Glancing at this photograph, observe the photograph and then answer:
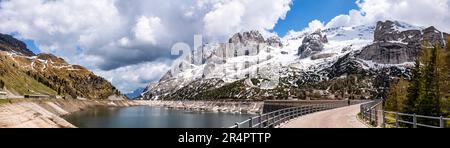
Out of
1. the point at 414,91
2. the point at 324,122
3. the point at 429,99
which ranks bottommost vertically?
the point at 324,122

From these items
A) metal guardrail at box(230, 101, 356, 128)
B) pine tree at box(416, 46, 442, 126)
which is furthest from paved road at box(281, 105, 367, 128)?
pine tree at box(416, 46, 442, 126)

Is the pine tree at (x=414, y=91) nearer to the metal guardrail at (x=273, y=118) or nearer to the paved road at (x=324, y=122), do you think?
the paved road at (x=324, y=122)

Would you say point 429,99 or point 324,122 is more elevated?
point 429,99

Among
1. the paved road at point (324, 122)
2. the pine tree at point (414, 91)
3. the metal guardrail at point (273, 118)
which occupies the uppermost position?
the pine tree at point (414, 91)

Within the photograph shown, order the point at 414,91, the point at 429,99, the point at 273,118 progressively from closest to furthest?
the point at 273,118 < the point at 429,99 < the point at 414,91

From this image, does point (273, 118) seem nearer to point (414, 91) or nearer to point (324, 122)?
point (324, 122)

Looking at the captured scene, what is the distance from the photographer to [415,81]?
6084cm

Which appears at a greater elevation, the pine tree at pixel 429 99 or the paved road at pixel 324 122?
the pine tree at pixel 429 99

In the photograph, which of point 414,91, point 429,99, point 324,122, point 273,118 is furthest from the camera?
point 414,91

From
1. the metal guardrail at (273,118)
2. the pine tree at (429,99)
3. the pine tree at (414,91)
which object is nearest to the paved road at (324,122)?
the metal guardrail at (273,118)

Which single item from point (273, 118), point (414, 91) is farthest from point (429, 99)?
point (273, 118)
